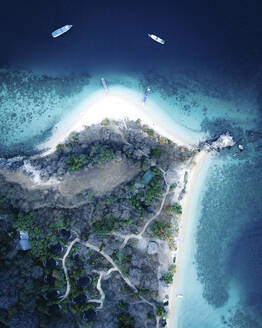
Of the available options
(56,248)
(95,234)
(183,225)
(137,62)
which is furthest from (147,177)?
(137,62)

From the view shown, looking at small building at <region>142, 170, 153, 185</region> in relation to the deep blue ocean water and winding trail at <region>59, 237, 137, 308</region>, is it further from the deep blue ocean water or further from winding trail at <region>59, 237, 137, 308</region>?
winding trail at <region>59, 237, 137, 308</region>

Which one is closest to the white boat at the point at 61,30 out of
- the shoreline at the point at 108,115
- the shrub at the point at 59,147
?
the shoreline at the point at 108,115

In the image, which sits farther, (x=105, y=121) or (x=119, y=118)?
(x=119, y=118)

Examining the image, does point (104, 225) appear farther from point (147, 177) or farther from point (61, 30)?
point (61, 30)

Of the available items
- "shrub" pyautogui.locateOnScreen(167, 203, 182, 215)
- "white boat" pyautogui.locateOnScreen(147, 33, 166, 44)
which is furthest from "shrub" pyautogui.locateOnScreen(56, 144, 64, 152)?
"white boat" pyautogui.locateOnScreen(147, 33, 166, 44)

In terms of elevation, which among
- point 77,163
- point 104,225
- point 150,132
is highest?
point 150,132

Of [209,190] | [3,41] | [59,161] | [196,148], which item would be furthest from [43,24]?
[209,190]

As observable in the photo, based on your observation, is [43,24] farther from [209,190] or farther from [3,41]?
[209,190]
